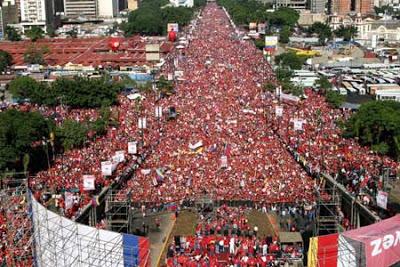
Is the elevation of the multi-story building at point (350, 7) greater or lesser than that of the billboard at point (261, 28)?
greater

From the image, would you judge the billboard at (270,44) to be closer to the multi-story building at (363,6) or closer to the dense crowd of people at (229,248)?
the dense crowd of people at (229,248)

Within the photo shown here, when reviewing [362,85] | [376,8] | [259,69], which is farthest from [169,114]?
[376,8]

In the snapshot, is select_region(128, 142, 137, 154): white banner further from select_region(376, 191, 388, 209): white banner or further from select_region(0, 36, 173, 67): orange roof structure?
select_region(0, 36, 173, 67): orange roof structure

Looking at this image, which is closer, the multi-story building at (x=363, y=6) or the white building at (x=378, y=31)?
the white building at (x=378, y=31)

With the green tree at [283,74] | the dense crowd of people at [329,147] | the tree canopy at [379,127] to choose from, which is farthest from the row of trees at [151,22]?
the tree canopy at [379,127]

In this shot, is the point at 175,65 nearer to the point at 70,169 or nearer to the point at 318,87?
the point at 318,87

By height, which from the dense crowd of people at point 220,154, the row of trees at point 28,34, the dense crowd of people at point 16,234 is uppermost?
the row of trees at point 28,34

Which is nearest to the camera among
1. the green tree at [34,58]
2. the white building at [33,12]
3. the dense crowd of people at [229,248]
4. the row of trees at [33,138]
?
the dense crowd of people at [229,248]

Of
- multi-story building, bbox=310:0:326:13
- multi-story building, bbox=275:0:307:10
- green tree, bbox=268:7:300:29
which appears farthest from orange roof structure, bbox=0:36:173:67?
multi-story building, bbox=275:0:307:10
